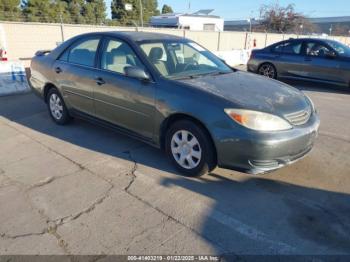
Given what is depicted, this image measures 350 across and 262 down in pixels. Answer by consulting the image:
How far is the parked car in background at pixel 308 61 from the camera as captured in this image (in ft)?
28.7

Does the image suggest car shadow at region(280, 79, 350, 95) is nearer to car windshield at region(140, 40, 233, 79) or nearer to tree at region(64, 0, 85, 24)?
car windshield at region(140, 40, 233, 79)

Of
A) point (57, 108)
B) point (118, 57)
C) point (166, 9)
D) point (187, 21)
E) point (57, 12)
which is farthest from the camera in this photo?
point (166, 9)

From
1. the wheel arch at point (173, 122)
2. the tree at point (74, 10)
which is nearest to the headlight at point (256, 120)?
the wheel arch at point (173, 122)

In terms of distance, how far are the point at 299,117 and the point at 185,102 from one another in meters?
1.25

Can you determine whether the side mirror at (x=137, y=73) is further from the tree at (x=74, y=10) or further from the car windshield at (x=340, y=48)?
the tree at (x=74, y=10)

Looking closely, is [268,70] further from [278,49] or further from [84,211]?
[84,211]

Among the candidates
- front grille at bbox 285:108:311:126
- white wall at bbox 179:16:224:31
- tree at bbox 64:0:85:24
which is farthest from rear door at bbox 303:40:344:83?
tree at bbox 64:0:85:24

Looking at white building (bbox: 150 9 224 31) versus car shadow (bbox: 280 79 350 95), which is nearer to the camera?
car shadow (bbox: 280 79 350 95)

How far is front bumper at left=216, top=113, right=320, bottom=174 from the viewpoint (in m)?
3.20

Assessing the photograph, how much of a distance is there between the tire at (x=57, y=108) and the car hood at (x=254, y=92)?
2536mm

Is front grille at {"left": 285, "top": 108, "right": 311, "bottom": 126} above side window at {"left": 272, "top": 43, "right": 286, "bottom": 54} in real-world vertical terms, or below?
below

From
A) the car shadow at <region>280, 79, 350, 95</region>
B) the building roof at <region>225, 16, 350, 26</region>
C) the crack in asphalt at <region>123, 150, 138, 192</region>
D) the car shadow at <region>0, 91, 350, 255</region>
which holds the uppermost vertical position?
the building roof at <region>225, 16, 350, 26</region>

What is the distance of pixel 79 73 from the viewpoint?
482 cm

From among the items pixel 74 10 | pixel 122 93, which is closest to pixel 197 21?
pixel 74 10
